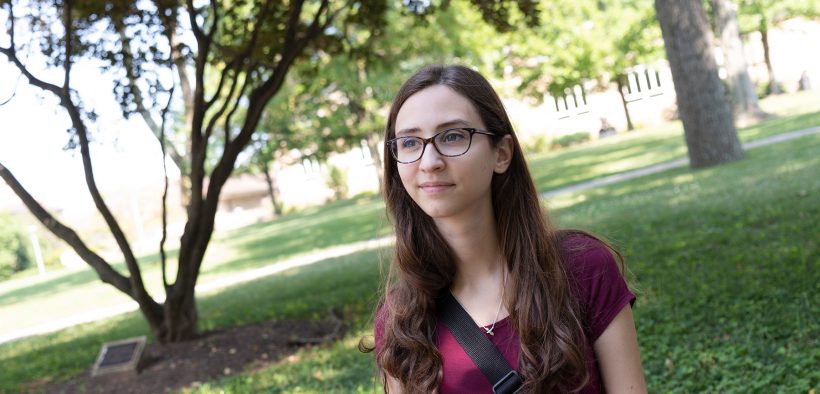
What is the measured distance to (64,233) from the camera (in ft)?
25.8

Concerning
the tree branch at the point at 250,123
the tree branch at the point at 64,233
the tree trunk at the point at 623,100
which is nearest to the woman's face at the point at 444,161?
the tree branch at the point at 64,233

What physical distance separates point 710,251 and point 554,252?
6487mm

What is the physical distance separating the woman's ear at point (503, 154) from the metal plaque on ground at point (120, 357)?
6.17m

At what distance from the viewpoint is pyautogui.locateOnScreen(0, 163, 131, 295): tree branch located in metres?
7.55

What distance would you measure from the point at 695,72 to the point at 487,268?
47.9 ft

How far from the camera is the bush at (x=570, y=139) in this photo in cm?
4119

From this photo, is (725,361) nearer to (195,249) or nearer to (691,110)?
(195,249)

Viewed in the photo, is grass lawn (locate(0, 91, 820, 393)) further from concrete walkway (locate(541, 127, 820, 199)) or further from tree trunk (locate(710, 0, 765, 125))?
tree trunk (locate(710, 0, 765, 125))

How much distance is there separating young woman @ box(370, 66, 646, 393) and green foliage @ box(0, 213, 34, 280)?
45039mm

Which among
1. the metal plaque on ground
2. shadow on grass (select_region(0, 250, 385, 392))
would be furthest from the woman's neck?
the metal plaque on ground

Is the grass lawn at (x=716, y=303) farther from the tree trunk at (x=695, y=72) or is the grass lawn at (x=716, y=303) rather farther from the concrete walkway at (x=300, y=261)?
the tree trunk at (x=695, y=72)

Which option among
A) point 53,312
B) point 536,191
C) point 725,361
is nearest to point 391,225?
point 536,191

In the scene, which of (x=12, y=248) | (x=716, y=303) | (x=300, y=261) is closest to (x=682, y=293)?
(x=716, y=303)

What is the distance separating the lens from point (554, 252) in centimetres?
235
